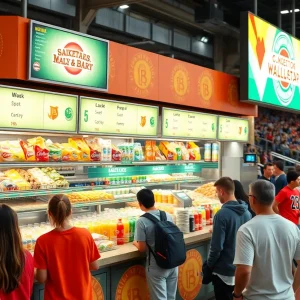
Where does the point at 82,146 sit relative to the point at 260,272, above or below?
above

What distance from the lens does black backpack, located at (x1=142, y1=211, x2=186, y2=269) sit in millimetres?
4406

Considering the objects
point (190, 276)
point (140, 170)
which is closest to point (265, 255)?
point (190, 276)

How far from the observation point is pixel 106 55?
5949 mm

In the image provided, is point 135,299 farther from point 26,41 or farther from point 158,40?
point 158,40

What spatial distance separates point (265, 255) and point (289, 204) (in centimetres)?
357

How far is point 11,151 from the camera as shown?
16.4 feet

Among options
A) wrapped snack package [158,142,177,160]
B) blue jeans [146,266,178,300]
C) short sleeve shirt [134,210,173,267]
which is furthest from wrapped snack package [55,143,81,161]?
wrapped snack package [158,142,177,160]

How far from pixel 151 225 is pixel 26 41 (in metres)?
2.41

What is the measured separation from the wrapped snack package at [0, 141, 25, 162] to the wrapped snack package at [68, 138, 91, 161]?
2.62 feet

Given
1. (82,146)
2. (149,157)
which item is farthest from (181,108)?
(82,146)

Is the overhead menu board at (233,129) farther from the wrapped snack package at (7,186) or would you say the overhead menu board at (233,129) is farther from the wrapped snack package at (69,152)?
the wrapped snack package at (7,186)

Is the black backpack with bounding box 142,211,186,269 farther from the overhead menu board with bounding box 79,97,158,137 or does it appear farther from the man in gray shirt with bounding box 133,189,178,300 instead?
the overhead menu board with bounding box 79,97,158,137

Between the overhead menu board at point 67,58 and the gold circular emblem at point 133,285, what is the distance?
231 centimetres

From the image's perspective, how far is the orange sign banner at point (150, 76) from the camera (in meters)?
4.94
